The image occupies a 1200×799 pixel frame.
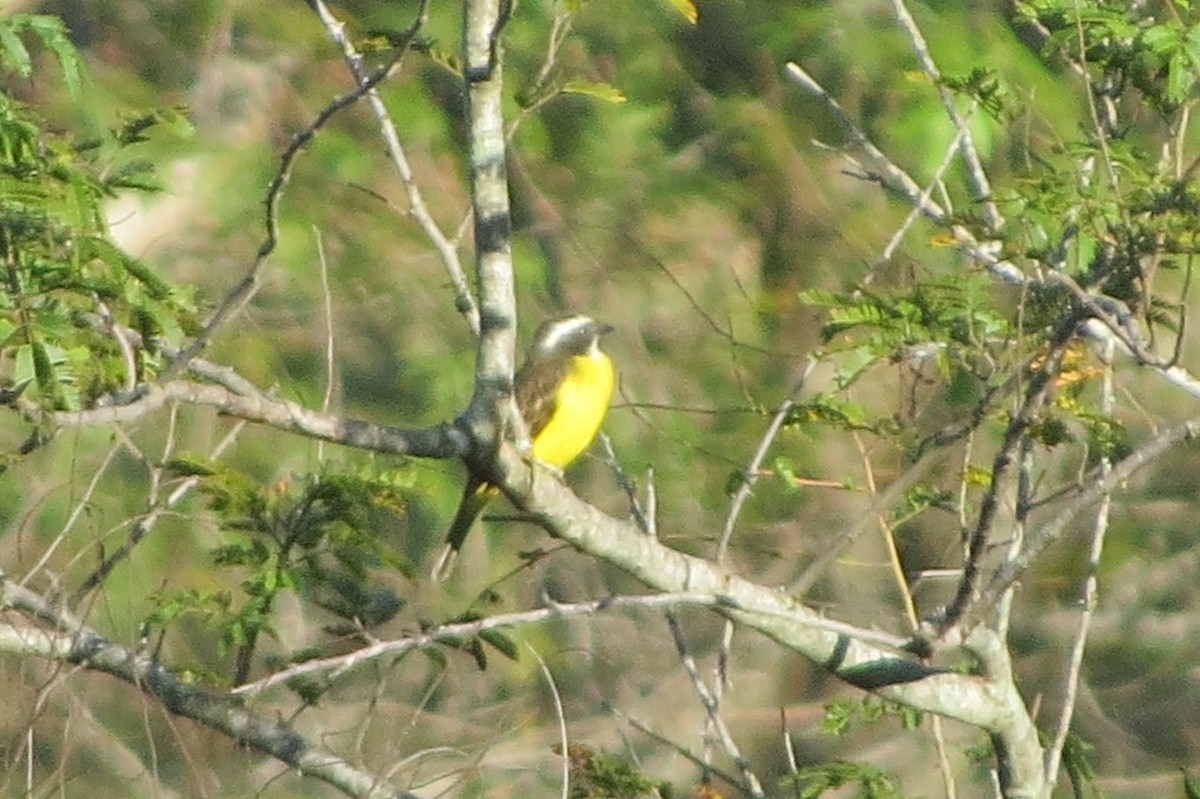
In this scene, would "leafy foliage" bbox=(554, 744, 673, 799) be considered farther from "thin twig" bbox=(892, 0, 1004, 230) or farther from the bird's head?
the bird's head

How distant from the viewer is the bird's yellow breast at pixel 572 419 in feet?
18.6

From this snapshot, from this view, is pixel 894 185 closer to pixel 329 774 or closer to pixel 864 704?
pixel 864 704

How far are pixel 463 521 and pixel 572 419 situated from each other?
18.5 inches

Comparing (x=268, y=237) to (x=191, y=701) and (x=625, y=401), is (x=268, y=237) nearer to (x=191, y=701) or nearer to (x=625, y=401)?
(x=191, y=701)

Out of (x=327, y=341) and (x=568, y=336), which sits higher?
(x=327, y=341)

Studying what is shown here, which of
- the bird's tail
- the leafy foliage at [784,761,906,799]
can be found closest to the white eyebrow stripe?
the bird's tail

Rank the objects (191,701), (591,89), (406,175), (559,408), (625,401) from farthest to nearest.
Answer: (559,408)
(625,401)
(191,701)
(406,175)
(591,89)

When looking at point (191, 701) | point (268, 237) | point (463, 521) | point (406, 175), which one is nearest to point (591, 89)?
point (406, 175)

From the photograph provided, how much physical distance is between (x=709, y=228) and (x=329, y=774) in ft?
14.8

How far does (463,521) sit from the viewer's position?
17.7 ft

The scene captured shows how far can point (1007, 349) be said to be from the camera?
3738 mm

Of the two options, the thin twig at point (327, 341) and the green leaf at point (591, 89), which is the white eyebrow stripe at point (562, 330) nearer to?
the thin twig at point (327, 341)

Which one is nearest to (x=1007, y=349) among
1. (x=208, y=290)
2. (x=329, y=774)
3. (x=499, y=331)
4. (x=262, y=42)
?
(x=499, y=331)

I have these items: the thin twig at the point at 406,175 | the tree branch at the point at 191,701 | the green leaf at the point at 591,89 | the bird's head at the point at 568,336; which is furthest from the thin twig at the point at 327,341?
the bird's head at the point at 568,336
